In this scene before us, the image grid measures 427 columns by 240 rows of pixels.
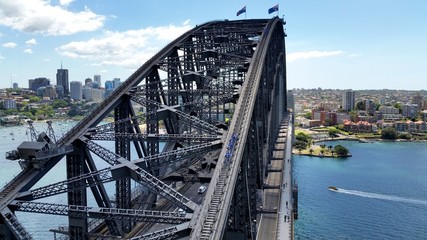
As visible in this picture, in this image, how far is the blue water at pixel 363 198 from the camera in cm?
4772

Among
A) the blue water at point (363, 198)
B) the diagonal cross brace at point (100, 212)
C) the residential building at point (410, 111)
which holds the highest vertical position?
the diagonal cross brace at point (100, 212)

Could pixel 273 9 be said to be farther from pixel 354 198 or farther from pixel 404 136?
pixel 404 136

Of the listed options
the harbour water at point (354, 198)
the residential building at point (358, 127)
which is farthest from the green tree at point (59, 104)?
the residential building at point (358, 127)

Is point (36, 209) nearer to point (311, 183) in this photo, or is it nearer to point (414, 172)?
point (311, 183)

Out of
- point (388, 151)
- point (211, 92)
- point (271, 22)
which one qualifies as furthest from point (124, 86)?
point (388, 151)

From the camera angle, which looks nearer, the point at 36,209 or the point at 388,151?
the point at 36,209

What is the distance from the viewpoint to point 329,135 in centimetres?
14362

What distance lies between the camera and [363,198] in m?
61.4

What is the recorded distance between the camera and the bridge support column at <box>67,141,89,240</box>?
58.1ft

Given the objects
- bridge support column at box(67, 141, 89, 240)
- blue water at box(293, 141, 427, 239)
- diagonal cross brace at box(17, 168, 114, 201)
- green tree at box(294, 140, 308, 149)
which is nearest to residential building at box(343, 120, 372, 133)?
green tree at box(294, 140, 308, 149)

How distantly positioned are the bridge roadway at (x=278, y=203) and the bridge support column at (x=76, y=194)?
12734mm

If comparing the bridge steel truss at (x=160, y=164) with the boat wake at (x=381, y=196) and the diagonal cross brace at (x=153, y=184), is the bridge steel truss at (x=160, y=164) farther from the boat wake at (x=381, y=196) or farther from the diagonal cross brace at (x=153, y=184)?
the boat wake at (x=381, y=196)

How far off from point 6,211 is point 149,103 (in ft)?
36.1

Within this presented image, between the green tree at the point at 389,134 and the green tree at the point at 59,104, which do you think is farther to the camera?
the green tree at the point at 59,104
